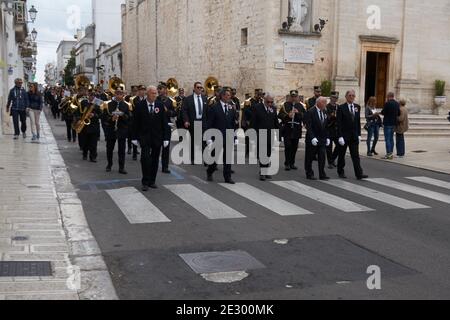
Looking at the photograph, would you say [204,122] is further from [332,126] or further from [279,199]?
[279,199]

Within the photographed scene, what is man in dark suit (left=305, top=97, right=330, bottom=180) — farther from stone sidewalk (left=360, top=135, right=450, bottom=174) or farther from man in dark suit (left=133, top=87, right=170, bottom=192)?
stone sidewalk (left=360, top=135, right=450, bottom=174)

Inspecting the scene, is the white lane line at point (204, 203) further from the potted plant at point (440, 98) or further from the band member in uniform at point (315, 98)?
the potted plant at point (440, 98)

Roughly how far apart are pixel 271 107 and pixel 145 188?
12.7 ft

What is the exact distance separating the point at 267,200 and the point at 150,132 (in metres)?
2.52

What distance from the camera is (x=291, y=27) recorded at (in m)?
23.6

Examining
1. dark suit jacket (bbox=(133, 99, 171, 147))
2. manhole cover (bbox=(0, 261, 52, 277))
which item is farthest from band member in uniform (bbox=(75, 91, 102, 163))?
manhole cover (bbox=(0, 261, 52, 277))

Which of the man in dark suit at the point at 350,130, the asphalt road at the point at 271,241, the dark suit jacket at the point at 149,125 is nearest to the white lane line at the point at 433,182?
the asphalt road at the point at 271,241

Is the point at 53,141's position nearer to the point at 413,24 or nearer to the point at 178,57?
the point at 413,24

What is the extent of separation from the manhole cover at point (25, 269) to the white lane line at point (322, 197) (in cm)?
477

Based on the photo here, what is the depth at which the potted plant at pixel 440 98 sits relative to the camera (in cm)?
2638

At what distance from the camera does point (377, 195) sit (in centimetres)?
1015

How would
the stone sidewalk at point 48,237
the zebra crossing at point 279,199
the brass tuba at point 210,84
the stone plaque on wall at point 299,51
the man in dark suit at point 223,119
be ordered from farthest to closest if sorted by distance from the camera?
the stone plaque on wall at point 299,51
the brass tuba at point 210,84
the man in dark suit at point 223,119
the zebra crossing at point 279,199
the stone sidewalk at point 48,237

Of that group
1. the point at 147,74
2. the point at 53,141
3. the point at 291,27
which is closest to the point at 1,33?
the point at 53,141

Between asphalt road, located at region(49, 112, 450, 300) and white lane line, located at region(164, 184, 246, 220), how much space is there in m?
0.02
